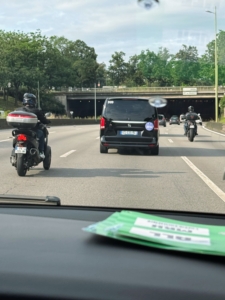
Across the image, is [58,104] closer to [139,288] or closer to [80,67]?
A: [80,67]

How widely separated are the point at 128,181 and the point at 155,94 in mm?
4795

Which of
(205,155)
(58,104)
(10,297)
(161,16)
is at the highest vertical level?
(161,16)

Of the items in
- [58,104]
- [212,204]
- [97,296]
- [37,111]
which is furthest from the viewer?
[37,111]

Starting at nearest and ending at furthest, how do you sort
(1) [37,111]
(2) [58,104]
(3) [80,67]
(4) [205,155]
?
(3) [80,67]
(2) [58,104]
(1) [37,111]
(4) [205,155]

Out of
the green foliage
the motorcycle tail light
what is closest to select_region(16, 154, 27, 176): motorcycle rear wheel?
the motorcycle tail light

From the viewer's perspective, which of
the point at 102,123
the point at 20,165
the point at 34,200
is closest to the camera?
the point at 34,200

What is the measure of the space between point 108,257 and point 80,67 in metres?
2.71

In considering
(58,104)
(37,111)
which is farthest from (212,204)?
(37,111)

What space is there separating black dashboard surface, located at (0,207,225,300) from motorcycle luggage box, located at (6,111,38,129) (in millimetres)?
7115

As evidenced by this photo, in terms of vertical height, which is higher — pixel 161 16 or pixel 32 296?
pixel 161 16

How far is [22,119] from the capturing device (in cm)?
902

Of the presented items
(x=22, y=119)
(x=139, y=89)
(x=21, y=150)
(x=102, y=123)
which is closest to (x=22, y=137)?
(x=21, y=150)

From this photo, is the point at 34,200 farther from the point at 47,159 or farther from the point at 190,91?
the point at 47,159

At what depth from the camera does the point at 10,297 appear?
4.84ft
